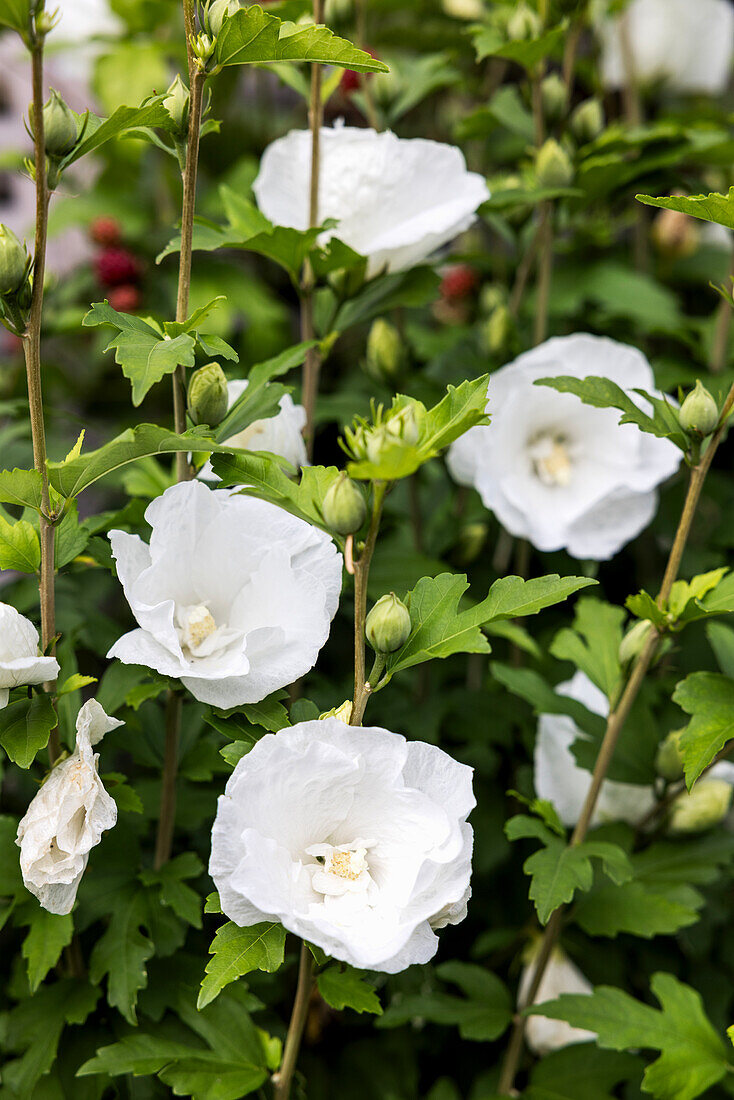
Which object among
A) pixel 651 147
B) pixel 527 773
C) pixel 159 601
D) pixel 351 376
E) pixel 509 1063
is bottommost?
pixel 509 1063

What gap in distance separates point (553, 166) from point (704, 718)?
19.5 inches

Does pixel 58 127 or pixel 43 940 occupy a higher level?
pixel 58 127

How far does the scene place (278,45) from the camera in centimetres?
52

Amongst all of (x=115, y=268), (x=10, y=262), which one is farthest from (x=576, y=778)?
(x=115, y=268)

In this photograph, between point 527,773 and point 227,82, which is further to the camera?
point 227,82

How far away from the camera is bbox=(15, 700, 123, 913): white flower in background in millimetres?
504

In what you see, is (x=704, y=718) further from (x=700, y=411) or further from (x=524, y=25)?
(x=524, y=25)

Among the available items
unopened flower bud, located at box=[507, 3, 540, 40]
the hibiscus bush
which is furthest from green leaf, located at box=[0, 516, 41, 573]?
unopened flower bud, located at box=[507, 3, 540, 40]

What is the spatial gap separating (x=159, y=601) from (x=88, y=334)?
0.88 metres

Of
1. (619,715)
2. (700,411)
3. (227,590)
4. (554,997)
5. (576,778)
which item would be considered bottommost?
(554,997)

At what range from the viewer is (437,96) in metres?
1.41

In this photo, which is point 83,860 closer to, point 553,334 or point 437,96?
point 553,334

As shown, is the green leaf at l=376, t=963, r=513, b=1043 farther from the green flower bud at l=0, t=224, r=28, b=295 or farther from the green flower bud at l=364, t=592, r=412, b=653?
the green flower bud at l=0, t=224, r=28, b=295

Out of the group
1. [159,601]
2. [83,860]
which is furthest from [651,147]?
[83,860]
